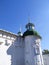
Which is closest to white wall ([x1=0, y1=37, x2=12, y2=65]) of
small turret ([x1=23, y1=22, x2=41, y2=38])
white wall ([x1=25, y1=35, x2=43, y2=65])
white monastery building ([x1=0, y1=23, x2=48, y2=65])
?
white monastery building ([x1=0, y1=23, x2=48, y2=65])

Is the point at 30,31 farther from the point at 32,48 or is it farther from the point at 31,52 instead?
the point at 31,52

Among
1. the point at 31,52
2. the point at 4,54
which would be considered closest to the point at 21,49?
the point at 31,52

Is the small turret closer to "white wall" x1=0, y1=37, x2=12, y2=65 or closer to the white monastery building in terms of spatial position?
the white monastery building

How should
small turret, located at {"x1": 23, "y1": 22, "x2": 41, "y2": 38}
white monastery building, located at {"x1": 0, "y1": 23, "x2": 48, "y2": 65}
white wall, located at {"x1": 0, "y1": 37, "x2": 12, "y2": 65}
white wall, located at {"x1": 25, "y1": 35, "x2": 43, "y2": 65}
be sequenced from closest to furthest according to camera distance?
white wall, located at {"x1": 0, "y1": 37, "x2": 12, "y2": 65} → white monastery building, located at {"x1": 0, "y1": 23, "x2": 48, "y2": 65} → white wall, located at {"x1": 25, "y1": 35, "x2": 43, "y2": 65} → small turret, located at {"x1": 23, "y1": 22, "x2": 41, "y2": 38}

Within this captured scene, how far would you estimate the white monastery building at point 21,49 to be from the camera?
590 inches

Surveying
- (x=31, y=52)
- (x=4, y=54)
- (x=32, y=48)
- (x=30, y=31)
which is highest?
(x=30, y=31)

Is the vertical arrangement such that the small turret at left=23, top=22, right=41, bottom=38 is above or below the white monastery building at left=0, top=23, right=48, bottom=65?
above

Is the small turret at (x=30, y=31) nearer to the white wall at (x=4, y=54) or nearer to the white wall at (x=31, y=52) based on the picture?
the white wall at (x=31, y=52)

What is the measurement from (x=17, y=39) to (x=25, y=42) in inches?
51.9

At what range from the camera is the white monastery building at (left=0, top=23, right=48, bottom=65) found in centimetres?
1499

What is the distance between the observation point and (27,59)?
1648cm

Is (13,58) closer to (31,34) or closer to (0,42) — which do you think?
(0,42)

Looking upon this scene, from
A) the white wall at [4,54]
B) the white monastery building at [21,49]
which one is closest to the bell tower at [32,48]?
the white monastery building at [21,49]

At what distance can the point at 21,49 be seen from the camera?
675 inches
